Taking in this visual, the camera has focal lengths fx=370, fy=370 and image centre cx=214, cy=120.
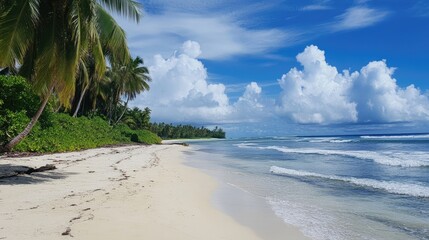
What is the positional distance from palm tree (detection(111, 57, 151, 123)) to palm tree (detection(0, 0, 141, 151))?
98.2ft

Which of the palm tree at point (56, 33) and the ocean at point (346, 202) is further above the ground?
the palm tree at point (56, 33)

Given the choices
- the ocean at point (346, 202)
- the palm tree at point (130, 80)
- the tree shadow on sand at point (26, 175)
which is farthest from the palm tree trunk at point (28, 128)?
the palm tree at point (130, 80)

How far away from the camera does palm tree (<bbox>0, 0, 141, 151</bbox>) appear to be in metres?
9.30

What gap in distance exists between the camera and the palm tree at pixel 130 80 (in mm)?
42250

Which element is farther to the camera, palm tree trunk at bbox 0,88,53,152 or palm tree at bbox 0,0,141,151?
palm tree trunk at bbox 0,88,53,152

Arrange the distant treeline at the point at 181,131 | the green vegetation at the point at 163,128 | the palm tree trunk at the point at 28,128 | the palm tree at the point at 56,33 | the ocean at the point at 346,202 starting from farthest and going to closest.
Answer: the distant treeline at the point at 181,131
the green vegetation at the point at 163,128
the palm tree trunk at the point at 28,128
the palm tree at the point at 56,33
the ocean at the point at 346,202

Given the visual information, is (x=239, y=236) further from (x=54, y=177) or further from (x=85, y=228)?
(x=54, y=177)

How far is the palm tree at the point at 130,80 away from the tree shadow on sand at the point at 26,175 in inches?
1181

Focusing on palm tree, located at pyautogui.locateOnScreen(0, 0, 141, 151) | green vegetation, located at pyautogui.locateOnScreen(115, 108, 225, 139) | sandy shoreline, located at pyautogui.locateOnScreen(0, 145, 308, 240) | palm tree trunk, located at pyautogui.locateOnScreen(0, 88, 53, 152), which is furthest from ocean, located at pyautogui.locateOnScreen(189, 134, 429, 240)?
green vegetation, located at pyautogui.locateOnScreen(115, 108, 225, 139)

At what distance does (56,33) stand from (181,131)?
102569 millimetres

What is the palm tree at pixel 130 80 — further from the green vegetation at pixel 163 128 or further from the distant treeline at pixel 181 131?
the distant treeline at pixel 181 131

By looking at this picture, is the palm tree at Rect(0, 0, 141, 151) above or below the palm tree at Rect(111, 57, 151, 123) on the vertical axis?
below

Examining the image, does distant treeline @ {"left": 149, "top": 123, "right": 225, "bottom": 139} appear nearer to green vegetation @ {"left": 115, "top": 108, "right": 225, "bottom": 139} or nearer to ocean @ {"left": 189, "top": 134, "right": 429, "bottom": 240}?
green vegetation @ {"left": 115, "top": 108, "right": 225, "bottom": 139}

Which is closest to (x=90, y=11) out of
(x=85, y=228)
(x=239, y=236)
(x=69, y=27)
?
(x=69, y=27)
